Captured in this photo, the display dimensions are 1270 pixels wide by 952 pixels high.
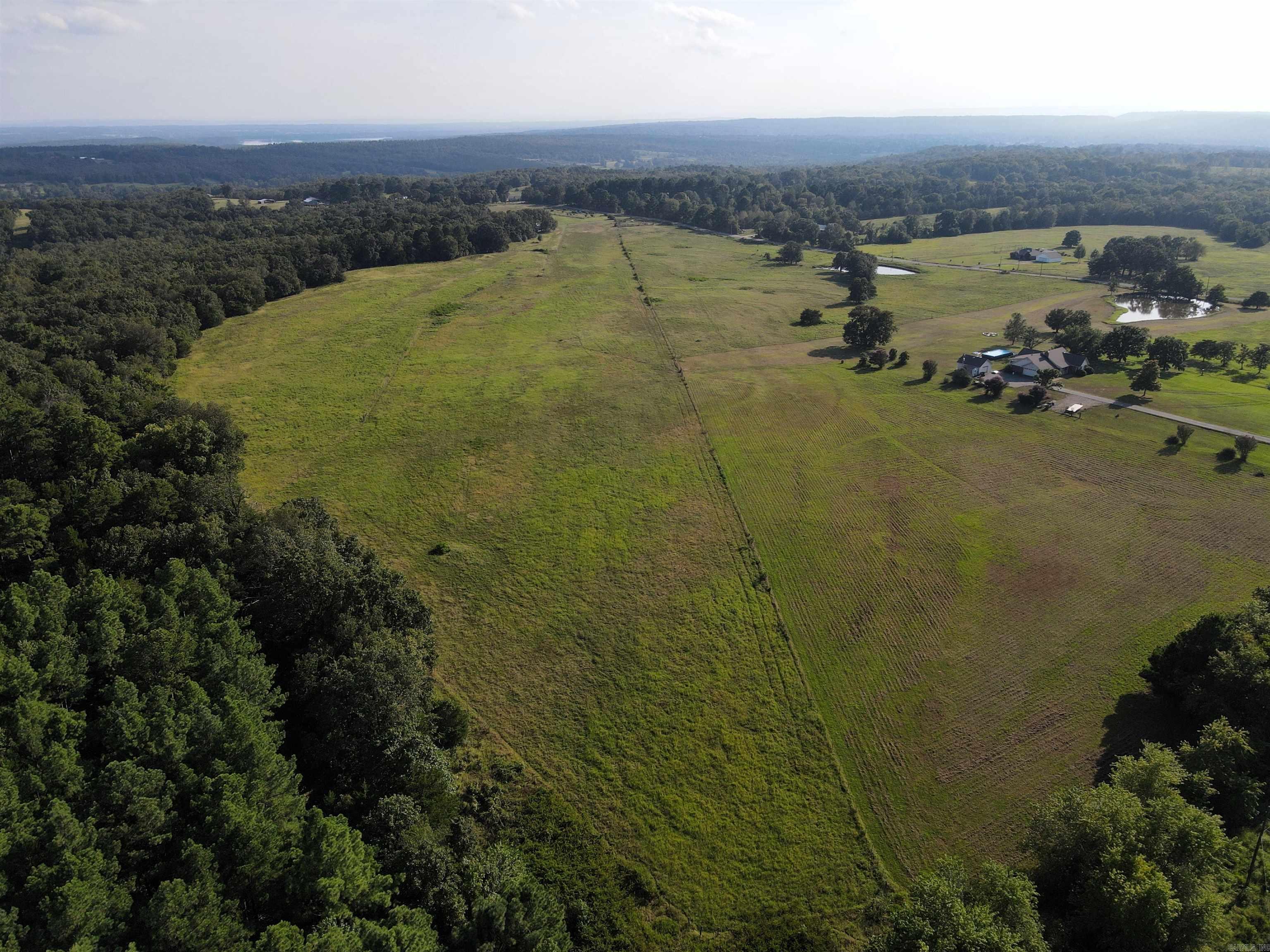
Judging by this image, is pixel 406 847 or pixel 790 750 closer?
pixel 406 847

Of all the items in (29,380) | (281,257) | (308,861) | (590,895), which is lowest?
(590,895)

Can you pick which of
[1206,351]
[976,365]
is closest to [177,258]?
[976,365]

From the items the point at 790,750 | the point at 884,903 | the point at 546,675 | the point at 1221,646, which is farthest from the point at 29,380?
the point at 1221,646

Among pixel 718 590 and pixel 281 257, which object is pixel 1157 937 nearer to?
pixel 718 590

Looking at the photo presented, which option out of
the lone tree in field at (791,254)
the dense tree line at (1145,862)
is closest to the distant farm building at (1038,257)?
the lone tree in field at (791,254)

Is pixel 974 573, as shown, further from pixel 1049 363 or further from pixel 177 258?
pixel 177 258

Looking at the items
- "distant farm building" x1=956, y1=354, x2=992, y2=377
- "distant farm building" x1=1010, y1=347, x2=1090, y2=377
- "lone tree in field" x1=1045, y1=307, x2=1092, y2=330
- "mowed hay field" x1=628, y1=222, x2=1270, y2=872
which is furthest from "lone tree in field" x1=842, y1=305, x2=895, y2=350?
"lone tree in field" x1=1045, y1=307, x2=1092, y2=330

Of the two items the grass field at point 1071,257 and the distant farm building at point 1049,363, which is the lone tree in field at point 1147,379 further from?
the grass field at point 1071,257
